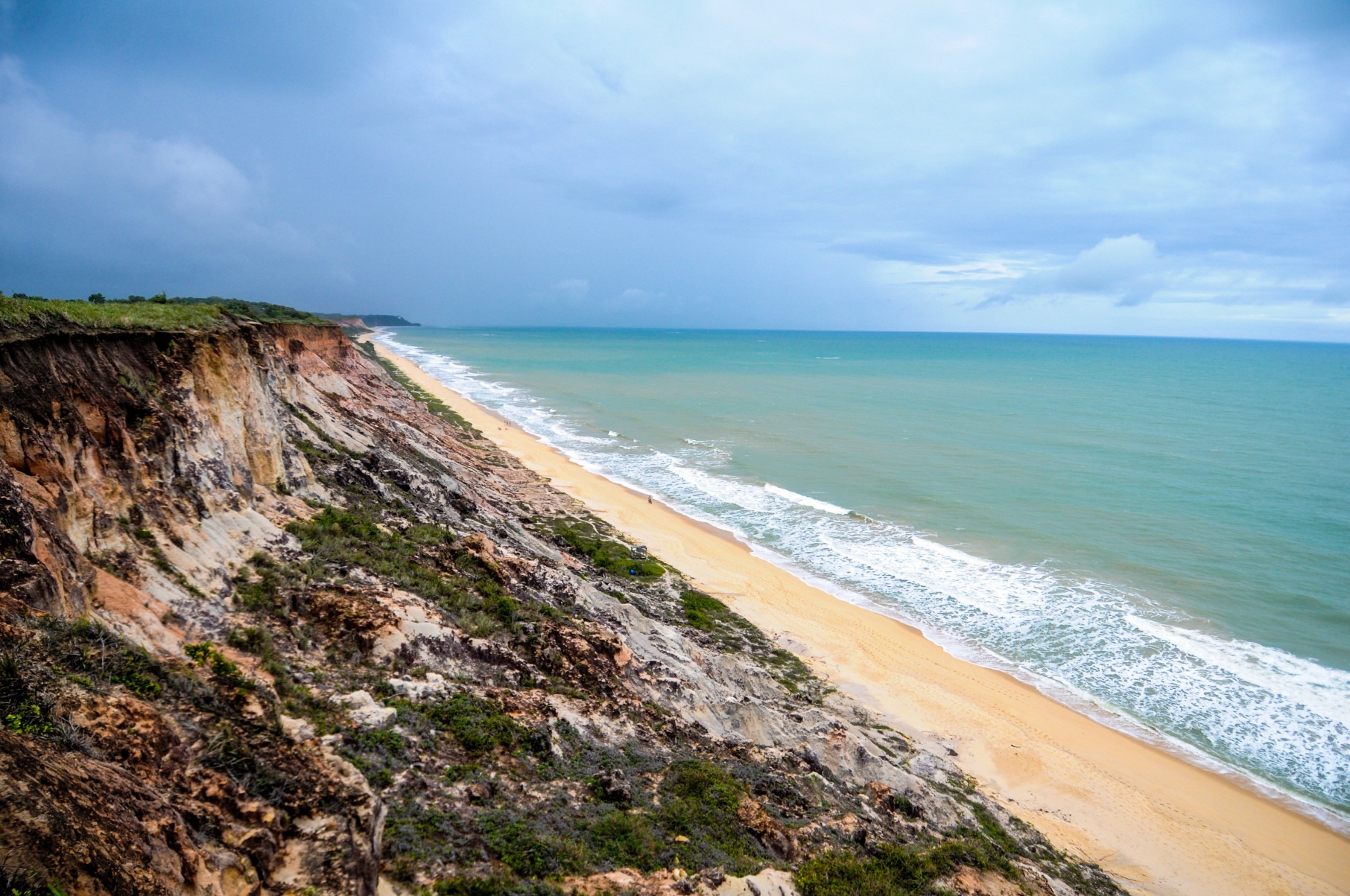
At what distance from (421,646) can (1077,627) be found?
78.7 feet

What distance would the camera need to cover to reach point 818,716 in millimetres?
16281

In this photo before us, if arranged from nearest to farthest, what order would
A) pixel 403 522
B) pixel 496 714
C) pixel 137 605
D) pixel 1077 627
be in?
pixel 137 605
pixel 496 714
pixel 403 522
pixel 1077 627

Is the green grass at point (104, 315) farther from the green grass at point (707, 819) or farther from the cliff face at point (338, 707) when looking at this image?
the green grass at point (707, 819)

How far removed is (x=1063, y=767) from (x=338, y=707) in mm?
18071

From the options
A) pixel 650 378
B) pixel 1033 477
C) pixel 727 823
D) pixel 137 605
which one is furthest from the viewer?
pixel 650 378

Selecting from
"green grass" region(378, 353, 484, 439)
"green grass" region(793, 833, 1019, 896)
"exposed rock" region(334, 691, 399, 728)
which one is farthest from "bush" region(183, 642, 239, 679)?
"green grass" region(378, 353, 484, 439)

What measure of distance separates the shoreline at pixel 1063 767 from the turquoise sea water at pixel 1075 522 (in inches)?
62.5

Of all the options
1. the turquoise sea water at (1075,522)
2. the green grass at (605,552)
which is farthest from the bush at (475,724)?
the turquoise sea water at (1075,522)

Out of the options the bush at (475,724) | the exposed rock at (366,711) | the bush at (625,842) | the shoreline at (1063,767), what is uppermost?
the exposed rock at (366,711)

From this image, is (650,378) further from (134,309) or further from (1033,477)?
(134,309)

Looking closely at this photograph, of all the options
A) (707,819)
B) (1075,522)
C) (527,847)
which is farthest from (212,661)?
(1075,522)

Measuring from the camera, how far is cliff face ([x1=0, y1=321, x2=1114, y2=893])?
6633 millimetres

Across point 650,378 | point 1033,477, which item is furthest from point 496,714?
point 650,378

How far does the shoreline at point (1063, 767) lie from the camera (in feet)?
49.6
